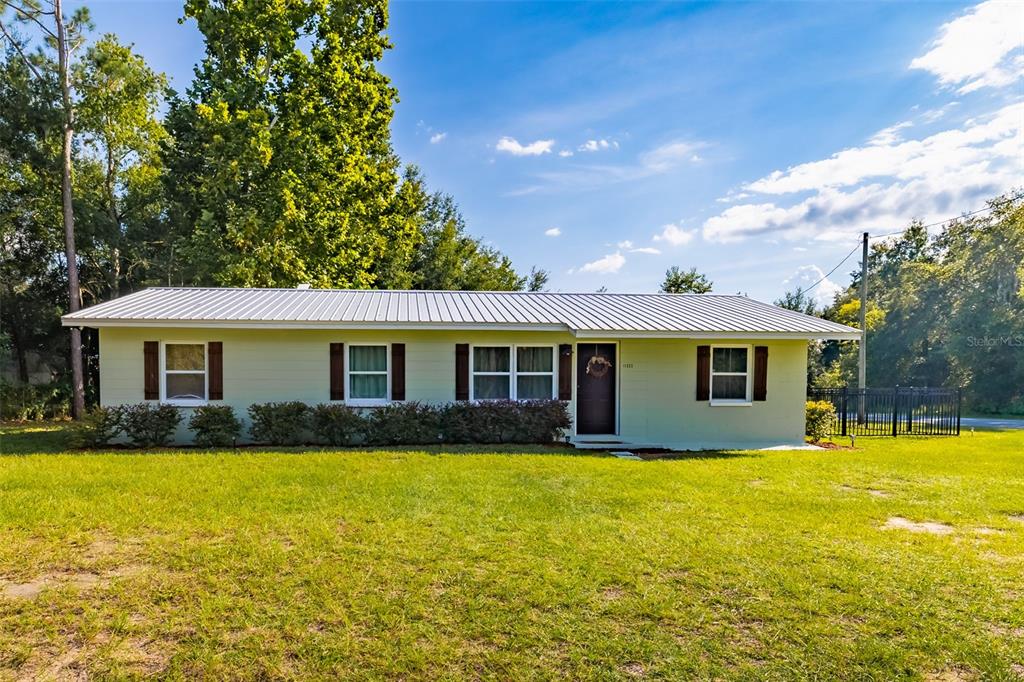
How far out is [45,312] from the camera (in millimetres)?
20219

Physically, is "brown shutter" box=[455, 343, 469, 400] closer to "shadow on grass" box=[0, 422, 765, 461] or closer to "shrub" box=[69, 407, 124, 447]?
"shadow on grass" box=[0, 422, 765, 461]

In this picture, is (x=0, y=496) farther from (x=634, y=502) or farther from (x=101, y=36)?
(x=101, y=36)

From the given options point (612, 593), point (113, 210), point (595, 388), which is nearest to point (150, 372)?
point (595, 388)

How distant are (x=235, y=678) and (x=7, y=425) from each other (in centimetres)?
1726

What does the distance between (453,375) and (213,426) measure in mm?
4902

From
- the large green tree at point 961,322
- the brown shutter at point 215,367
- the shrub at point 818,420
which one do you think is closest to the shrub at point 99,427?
the brown shutter at point 215,367

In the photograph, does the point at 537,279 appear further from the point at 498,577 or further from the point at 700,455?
the point at 498,577

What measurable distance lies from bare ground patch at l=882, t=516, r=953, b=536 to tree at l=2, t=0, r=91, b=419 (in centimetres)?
2011

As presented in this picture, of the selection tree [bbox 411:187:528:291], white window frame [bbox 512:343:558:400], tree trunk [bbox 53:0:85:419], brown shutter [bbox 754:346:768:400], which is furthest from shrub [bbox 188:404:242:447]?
tree [bbox 411:187:528:291]

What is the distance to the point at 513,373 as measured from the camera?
1220cm

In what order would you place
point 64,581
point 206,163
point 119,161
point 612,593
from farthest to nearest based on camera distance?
point 119,161 → point 206,163 → point 64,581 → point 612,593

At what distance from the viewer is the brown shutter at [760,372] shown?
1244cm

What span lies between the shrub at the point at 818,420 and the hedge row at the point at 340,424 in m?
6.73

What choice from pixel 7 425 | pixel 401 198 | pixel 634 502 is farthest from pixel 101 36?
pixel 634 502
